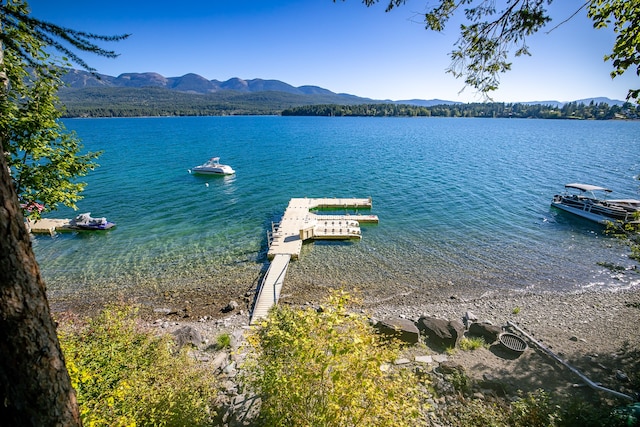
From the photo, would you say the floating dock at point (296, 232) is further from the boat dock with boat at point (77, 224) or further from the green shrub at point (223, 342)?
the boat dock with boat at point (77, 224)

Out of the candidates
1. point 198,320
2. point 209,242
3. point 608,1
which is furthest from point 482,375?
point 209,242

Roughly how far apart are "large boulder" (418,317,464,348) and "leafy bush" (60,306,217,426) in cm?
1043

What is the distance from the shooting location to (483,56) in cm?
749

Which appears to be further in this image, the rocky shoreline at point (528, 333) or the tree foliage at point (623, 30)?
the rocky shoreline at point (528, 333)

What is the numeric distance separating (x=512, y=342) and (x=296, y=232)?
18.3 metres

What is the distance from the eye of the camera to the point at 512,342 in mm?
13641

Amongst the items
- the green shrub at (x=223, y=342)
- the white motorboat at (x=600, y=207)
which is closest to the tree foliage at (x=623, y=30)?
the green shrub at (x=223, y=342)

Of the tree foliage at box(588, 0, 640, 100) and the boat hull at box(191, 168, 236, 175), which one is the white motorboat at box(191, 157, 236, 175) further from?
the tree foliage at box(588, 0, 640, 100)

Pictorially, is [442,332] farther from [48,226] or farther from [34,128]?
[48,226]

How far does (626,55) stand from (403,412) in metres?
8.79

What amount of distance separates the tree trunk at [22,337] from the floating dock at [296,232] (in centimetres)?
1311

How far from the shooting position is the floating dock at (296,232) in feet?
62.0

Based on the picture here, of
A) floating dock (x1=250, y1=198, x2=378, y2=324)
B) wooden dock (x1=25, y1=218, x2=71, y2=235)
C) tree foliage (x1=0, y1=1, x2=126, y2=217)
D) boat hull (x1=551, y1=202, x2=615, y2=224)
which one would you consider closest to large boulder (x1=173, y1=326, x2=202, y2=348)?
floating dock (x1=250, y1=198, x2=378, y2=324)

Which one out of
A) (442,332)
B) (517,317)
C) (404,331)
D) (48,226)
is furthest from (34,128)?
(48,226)
